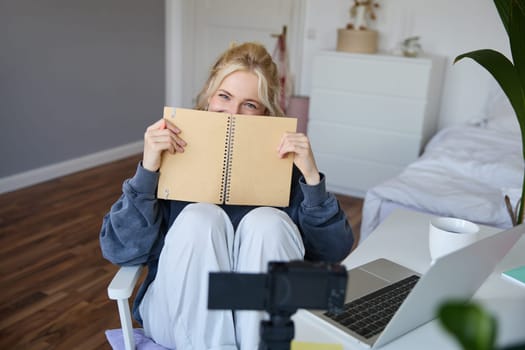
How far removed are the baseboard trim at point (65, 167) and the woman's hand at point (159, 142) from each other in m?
2.38

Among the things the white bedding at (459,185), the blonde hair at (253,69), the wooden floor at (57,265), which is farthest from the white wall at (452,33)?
the blonde hair at (253,69)

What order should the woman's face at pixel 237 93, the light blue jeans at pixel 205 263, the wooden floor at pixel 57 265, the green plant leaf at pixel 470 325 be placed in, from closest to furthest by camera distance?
the green plant leaf at pixel 470 325 → the light blue jeans at pixel 205 263 → the woman's face at pixel 237 93 → the wooden floor at pixel 57 265

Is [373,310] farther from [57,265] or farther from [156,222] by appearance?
[57,265]

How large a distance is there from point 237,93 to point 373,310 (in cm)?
69

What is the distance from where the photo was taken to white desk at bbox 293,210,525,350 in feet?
2.93

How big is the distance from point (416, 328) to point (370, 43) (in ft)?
9.39

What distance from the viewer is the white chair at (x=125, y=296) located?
1062 mm

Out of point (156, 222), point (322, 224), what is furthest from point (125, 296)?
point (322, 224)

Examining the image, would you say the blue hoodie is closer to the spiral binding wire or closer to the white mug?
the spiral binding wire

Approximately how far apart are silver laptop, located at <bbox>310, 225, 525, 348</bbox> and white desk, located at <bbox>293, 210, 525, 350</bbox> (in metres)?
0.02

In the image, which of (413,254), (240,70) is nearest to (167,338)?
(413,254)

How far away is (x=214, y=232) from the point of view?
1069 mm

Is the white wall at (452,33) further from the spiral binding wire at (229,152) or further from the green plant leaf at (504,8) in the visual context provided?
the spiral binding wire at (229,152)

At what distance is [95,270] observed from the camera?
2463 mm
